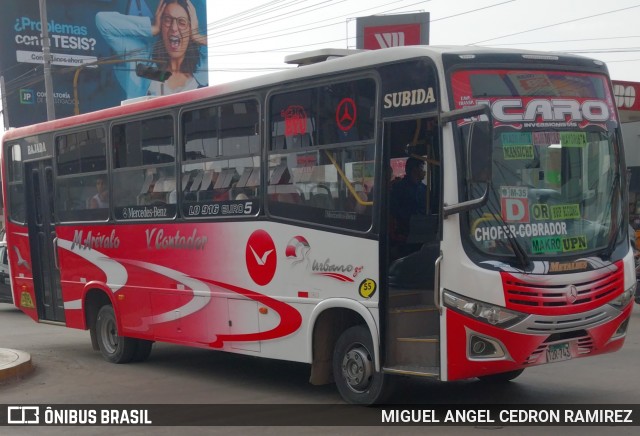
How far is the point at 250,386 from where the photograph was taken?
38.3 feet

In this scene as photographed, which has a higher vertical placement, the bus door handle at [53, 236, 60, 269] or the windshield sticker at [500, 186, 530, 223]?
the windshield sticker at [500, 186, 530, 223]

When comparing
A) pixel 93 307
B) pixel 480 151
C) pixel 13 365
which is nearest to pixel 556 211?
pixel 480 151

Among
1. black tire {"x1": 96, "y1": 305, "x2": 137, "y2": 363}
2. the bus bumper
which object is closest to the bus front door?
black tire {"x1": 96, "y1": 305, "x2": 137, "y2": 363}

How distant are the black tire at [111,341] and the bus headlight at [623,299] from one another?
22.9 feet

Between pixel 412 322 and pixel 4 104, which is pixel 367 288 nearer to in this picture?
pixel 412 322

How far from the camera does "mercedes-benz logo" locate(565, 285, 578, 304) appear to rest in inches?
349

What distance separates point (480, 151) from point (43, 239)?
881 cm

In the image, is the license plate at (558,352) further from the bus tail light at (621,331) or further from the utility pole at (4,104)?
the utility pole at (4,104)

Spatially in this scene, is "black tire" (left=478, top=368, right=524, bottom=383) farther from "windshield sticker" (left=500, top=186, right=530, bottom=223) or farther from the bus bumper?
"windshield sticker" (left=500, top=186, right=530, bottom=223)

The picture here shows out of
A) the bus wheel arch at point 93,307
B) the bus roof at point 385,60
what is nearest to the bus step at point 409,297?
the bus roof at point 385,60

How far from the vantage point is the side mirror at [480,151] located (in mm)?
8430

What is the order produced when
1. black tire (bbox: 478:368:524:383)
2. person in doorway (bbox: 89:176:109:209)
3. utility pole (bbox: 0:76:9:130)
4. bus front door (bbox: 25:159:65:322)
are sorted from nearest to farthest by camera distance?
black tire (bbox: 478:368:524:383)
person in doorway (bbox: 89:176:109:209)
bus front door (bbox: 25:159:65:322)
utility pole (bbox: 0:76:9:130)

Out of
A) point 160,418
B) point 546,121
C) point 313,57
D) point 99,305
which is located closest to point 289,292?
point 160,418

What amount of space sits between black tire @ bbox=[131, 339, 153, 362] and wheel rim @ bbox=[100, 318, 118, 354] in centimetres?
32
